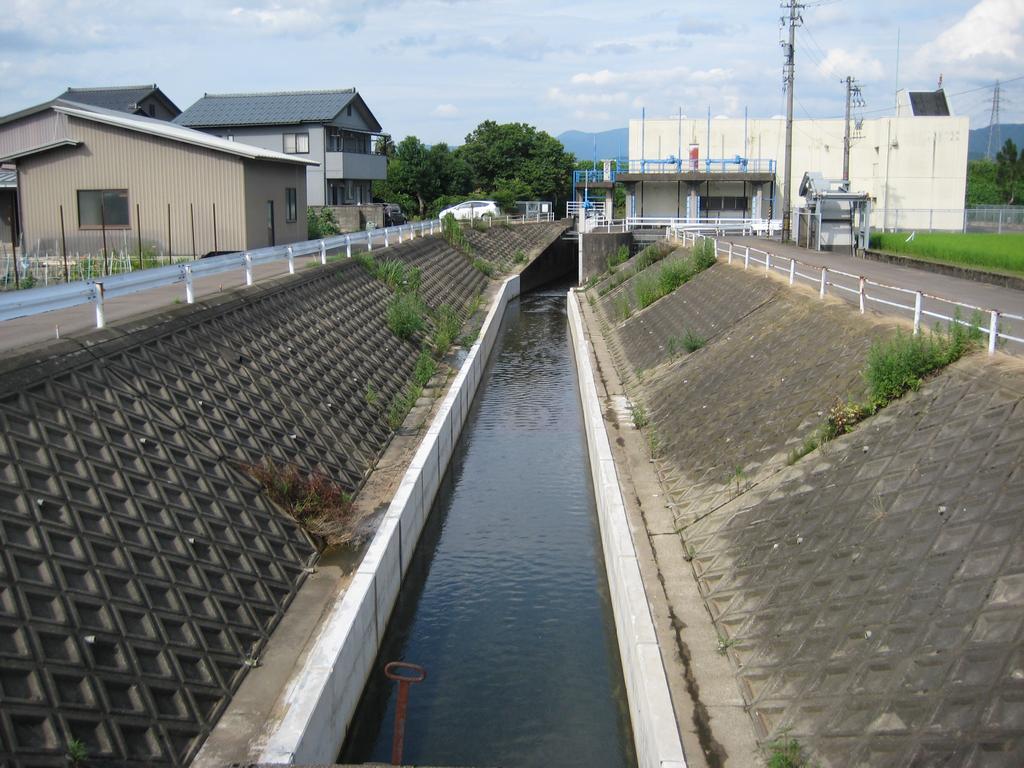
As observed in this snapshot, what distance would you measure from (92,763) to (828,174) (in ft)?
196

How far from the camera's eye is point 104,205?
29562 millimetres

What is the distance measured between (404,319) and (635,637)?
15533 millimetres

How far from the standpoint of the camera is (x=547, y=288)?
180 ft

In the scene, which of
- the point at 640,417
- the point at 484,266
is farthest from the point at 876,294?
the point at 484,266

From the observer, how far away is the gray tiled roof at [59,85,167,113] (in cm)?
5494

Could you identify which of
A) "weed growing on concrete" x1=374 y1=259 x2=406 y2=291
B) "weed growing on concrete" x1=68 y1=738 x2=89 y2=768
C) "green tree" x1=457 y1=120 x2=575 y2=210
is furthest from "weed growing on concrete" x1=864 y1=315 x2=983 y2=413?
"green tree" x1=457 y1=120 x2=575 y2=210

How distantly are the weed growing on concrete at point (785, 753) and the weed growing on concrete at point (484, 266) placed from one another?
118 feet

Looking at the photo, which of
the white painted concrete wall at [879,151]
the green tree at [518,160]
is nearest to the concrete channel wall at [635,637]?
the white painted concrete wall at [879,151]

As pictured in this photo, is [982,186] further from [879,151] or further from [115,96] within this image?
[115,96]

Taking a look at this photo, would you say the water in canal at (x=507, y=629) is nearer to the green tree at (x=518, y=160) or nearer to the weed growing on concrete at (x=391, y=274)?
the weed growing on concrete at (x=391, y=274)

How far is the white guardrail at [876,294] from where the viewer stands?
1087 cm

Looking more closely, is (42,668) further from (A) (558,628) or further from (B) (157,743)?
(A) (558,628)

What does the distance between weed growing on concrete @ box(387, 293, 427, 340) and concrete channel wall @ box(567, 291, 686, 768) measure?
29.1 ft

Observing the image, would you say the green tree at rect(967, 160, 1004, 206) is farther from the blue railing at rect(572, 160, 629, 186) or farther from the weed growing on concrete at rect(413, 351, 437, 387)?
the weed growing on concrete at rect(413, 351, 437, 387)
